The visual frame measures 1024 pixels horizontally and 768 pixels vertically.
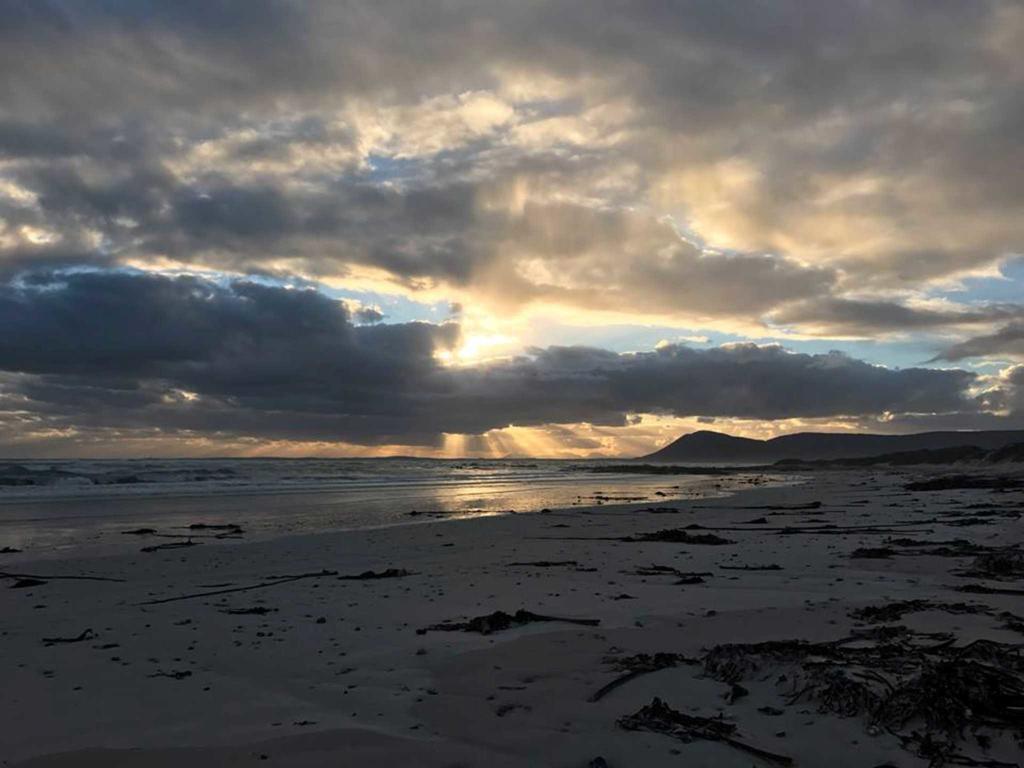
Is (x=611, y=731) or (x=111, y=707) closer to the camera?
(x=611, y=731)

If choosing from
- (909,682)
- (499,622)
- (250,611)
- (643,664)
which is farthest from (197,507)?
(909,682)

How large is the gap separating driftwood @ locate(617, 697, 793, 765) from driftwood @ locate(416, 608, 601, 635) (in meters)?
3.07

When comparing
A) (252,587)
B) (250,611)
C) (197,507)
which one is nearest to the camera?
(250,611)

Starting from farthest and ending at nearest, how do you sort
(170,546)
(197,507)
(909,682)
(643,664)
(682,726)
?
1. (197,507)
2. (170,546)
3. (643,664)
4. (909,682)
5. (682,726)

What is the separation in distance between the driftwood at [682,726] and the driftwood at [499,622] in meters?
3.07

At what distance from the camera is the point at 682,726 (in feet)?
15.9

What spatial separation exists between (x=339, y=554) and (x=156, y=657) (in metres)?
8.57

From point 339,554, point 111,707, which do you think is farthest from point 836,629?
point 339,554

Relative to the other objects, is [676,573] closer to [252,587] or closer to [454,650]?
[454,650]

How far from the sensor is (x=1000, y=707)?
4.61 metres

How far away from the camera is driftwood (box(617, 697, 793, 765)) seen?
4.59 meters

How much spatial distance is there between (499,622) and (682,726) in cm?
362

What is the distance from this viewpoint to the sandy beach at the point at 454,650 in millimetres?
4801

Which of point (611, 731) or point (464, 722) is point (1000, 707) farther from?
point (464, 722)
